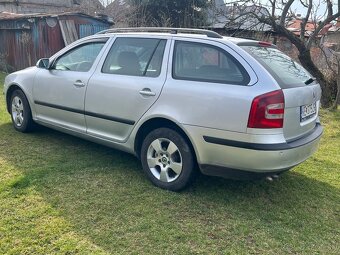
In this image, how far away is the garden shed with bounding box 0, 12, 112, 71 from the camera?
1296cm

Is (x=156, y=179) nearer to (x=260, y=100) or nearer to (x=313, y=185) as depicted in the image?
(x=260, y=100)

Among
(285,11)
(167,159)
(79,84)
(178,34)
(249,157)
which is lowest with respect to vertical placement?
(167,159)

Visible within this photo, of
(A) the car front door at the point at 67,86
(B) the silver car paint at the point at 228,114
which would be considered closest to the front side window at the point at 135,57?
(B) the silver car paint at the point at 228,114

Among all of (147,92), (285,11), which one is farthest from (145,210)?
(285,11)

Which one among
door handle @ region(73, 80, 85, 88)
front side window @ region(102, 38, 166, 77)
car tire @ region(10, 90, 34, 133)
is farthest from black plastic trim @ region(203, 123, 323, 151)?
car tire @ region(10, 90, 34, 133)

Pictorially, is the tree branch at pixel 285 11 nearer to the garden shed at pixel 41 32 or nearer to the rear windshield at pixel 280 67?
the rear windshield at pixel 280 67

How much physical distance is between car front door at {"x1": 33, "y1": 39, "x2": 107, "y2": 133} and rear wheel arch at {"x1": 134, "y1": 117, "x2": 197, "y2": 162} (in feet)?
2.94

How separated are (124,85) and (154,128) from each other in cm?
60

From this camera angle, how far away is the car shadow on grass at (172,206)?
2.85m

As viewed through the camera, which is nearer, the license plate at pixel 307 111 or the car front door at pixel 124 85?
the license plate at pixel 307 111

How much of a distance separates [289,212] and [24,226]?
2.43 m

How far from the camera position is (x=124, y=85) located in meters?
3.87

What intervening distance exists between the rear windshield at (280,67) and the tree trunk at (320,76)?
6.00 metres

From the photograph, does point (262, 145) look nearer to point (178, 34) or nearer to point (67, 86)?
point (178, 34)
